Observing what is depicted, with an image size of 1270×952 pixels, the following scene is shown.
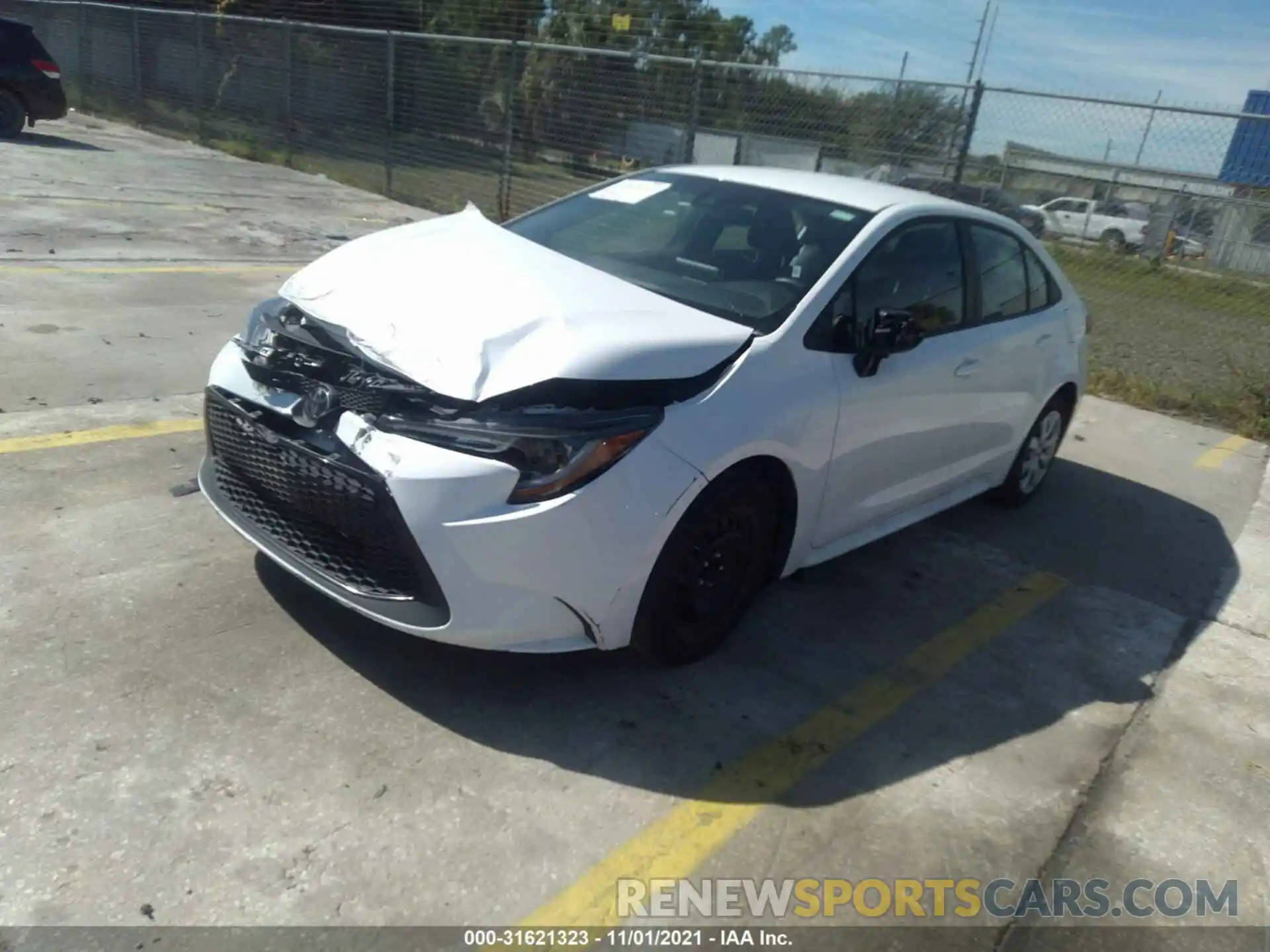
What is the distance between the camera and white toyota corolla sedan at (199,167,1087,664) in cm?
296

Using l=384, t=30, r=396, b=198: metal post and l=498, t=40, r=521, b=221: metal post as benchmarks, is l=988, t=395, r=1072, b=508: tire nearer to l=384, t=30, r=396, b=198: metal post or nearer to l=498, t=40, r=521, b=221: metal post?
l=498, t=40, r=521, b=221: metal post

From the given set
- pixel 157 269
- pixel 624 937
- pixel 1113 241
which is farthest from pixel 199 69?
pixel 624 937

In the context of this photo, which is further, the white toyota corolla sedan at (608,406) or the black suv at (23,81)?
the black suv at (23,81)

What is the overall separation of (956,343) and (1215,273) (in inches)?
372

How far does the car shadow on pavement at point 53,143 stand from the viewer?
15.6 metres

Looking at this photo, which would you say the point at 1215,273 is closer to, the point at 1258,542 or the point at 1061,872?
the point at 1258,542

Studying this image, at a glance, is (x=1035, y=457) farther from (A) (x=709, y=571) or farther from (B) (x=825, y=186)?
(A) (x=709, y=571)

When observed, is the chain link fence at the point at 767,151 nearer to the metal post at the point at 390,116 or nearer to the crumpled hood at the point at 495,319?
the metal post at the point at 390,116

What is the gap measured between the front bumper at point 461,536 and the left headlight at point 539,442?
32 millimetres

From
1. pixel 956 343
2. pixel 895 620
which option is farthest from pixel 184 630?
pixel 956 343

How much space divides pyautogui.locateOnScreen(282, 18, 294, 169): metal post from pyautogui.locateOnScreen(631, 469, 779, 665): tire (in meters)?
16.0

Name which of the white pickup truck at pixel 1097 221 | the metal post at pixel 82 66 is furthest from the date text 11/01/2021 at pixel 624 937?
the metal post at pixel 82 66

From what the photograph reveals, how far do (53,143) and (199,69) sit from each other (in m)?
4.22

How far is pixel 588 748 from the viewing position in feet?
10.3
